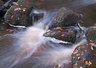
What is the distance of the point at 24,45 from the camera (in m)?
6.29

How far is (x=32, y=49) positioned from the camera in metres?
6.00

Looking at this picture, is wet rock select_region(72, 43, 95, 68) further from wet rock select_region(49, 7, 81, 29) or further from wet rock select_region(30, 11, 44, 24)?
wet rock select_region(30, 11, 44, 24)

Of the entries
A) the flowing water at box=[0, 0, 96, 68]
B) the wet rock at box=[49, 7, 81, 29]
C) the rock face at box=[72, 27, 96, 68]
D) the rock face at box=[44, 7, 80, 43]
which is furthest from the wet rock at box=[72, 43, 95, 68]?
the wet rock at box=[49, 7, 81, 29]

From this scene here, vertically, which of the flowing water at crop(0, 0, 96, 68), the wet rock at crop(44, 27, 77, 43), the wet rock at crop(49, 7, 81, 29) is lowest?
the flowing water at crop(0, 0, 96, 68)

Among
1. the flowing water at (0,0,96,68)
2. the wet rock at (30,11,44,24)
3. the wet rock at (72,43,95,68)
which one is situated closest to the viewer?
the wet rock at (72,43,95,68)

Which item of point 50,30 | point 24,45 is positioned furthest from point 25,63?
point 50,30

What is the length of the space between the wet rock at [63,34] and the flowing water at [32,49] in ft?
0.74

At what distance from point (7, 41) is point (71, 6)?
478 cm

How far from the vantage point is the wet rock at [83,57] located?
14.5 ft

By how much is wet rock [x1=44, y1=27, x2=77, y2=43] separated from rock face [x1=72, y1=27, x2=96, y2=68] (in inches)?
34.1

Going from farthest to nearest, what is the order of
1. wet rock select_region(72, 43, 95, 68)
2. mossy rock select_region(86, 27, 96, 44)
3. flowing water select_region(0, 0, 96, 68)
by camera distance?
mossy rock select_region(86, 27, 96, 44)
flowing water select_region(0, 0, 96, 68)
wet rock select_region(72, 43, 95, 68)

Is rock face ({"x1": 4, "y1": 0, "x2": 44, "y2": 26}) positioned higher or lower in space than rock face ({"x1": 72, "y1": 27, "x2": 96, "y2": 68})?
higher

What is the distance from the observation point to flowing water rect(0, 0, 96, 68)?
5211 mm

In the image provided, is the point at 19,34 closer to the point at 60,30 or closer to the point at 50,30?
the point at 50,30
